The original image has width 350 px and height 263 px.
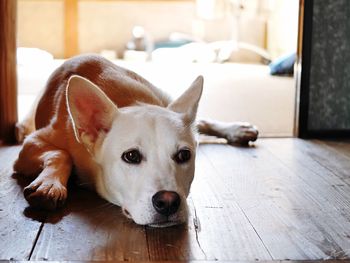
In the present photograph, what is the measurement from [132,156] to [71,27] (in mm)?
5137

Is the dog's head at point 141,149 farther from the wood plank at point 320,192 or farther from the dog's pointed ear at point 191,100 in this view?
the wood plank at point 320,192

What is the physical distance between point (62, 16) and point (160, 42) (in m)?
1.05

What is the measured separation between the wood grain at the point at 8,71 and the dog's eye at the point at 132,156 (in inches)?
47.7

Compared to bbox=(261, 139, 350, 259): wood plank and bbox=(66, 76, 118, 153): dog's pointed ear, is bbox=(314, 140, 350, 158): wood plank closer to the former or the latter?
bbox=(261, 139, 350, 259): wood plank

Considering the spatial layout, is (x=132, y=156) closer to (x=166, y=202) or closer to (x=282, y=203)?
(x=166, y=202)

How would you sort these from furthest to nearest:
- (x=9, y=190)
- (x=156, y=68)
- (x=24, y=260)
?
(x=156, y=68) → (x=9, y=190) → (x=24, y=260)

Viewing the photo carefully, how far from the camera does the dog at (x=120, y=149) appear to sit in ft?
5.45

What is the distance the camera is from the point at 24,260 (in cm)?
146

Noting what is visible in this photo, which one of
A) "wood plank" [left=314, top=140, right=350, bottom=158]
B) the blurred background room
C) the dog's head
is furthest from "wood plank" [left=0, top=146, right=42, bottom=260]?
the blurred background room

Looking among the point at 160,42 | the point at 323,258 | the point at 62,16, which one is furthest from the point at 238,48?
the point at 323,258

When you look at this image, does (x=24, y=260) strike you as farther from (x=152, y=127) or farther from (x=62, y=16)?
(x=62, y=16)

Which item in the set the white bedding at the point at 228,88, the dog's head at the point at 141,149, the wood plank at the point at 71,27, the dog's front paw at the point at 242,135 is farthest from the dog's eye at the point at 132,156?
the wood plank at the point at 71,27

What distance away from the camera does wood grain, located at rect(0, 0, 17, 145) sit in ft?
9.24

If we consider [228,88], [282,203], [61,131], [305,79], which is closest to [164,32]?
[228,88]
